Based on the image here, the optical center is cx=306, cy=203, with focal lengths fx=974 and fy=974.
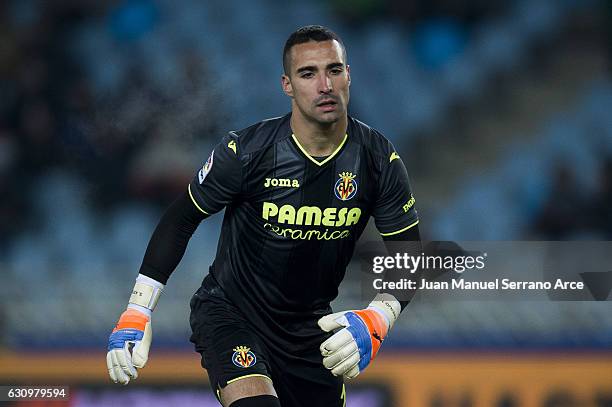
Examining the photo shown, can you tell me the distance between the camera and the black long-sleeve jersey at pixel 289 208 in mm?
3959

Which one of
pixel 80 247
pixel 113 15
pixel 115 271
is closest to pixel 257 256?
pixel 115 271

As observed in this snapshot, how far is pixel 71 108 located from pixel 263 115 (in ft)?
5.22

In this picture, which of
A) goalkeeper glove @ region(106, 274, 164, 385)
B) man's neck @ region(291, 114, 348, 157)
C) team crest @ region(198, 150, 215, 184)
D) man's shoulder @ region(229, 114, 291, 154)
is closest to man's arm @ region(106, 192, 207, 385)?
goalkeeper glove @ region(106, 274, 164, 385)

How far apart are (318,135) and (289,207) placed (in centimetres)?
32

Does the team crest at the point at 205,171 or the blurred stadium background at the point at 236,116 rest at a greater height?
the blurred stadium background at the point at 236,116

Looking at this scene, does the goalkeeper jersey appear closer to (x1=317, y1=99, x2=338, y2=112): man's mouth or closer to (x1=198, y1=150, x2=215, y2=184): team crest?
(x1=198, y1=150, x2=215, y2=184): team crest

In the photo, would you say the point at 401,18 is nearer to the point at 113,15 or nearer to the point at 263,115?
the point at 263,115

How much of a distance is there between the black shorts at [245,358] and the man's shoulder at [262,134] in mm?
639

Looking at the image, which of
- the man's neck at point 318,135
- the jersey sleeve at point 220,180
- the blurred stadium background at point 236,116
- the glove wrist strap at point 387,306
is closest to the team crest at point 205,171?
the jersey sleeve at point 220,180

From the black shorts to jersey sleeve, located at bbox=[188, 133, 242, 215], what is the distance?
40 centimetres

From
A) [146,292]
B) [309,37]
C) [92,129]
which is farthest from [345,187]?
[92,129]

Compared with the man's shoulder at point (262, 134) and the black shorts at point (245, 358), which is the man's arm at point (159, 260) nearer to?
the black shorts at point (245, 358)

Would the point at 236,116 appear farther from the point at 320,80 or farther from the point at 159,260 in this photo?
the point at 320,80

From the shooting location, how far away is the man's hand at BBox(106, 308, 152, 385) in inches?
150
